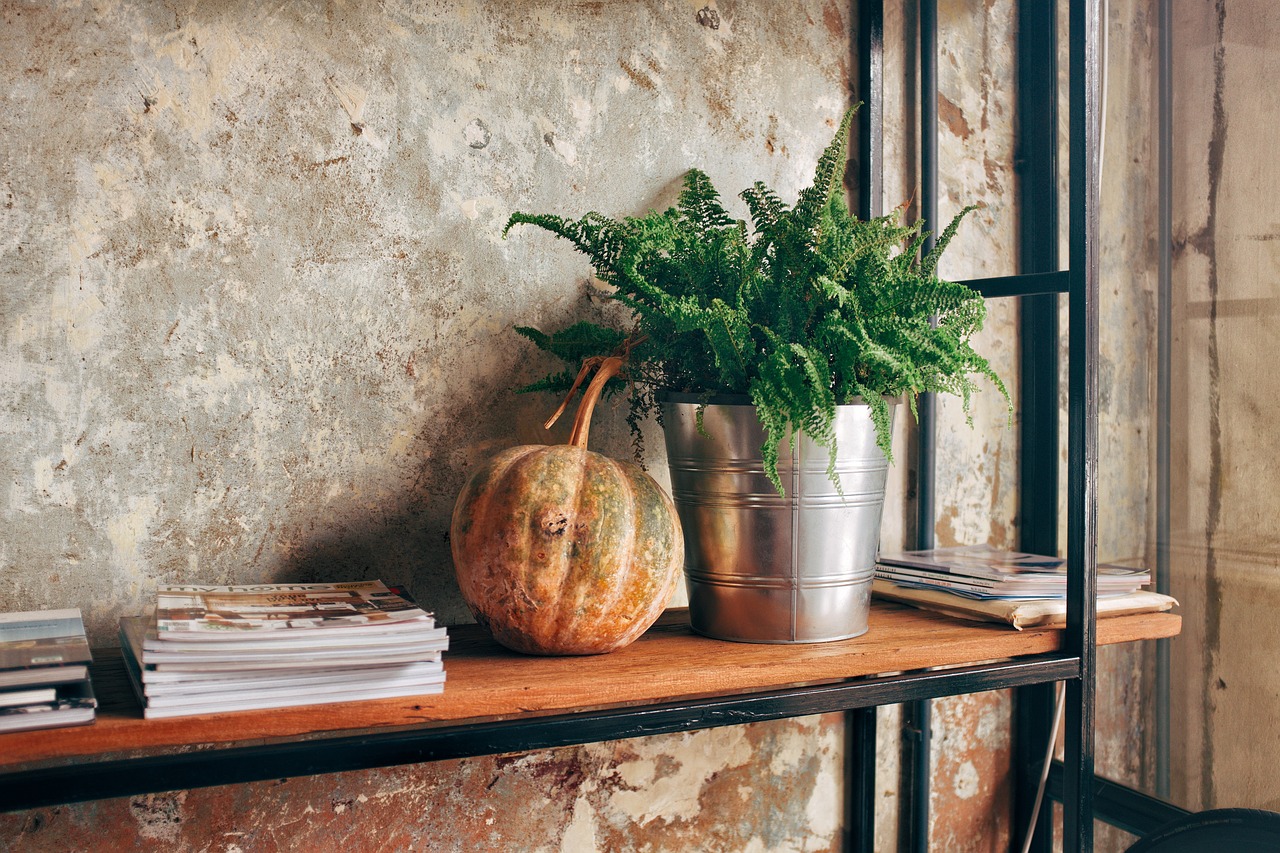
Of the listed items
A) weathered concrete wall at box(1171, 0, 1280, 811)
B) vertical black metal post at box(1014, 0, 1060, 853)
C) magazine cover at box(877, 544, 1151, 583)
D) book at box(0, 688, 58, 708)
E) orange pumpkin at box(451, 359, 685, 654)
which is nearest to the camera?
book at box(0, 688, 58, 708)

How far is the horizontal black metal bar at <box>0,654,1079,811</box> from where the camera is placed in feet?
2.59

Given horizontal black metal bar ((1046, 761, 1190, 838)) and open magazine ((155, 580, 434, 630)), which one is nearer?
open magazine ((155, 580, 434, 630))

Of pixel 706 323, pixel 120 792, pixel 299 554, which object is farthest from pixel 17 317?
pixel 706 323

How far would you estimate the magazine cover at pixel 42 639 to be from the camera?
2.69ft

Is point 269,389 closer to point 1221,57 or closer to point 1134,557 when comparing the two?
point 1134,557

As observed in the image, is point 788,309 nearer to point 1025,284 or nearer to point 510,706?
point 1025,284

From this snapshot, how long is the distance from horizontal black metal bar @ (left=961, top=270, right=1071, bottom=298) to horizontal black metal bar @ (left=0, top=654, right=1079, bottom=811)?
1.69ft

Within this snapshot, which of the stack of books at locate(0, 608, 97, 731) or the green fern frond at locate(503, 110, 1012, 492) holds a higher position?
the green fern frond at locate(503, 110, 1012, 492)

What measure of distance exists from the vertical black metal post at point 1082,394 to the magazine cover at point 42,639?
1.14 meters

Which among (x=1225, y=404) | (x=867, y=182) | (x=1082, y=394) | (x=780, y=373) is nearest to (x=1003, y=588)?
(x=1082, y=394)

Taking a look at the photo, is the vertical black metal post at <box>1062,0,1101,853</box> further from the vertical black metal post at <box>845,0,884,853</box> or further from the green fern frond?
the vertical black metal post at <box>845,0,884,853</box>

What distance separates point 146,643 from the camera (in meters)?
0.82

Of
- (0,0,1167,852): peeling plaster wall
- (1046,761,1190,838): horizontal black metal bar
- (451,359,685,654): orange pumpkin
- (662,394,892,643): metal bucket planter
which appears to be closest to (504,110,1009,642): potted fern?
(662,394,892,643): metal bucket planter

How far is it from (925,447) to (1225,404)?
488 millimetres
